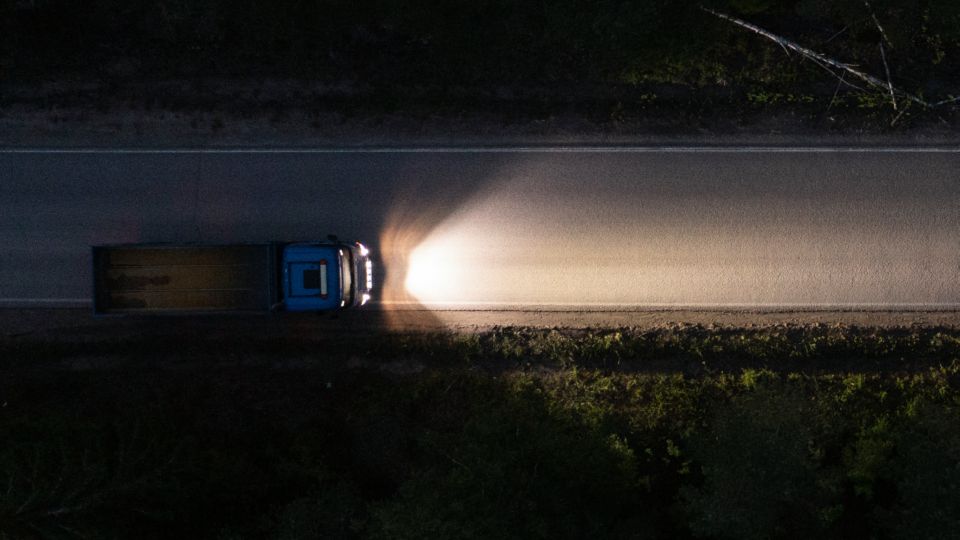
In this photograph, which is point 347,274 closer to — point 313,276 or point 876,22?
point 313,276

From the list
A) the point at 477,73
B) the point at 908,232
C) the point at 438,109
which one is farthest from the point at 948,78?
the point at 438,109

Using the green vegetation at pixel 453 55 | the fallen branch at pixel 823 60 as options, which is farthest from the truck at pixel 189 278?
the fallen branch at pixel 823 60

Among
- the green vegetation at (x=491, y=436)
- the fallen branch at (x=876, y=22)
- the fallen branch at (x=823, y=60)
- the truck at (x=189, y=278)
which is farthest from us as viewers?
the fallen branch at (x=823, y=60)

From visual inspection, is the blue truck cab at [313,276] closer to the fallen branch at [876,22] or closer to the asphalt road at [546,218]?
the asphalt road at [546,218]

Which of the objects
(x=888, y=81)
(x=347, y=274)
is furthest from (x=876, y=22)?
(x=347, y=274)

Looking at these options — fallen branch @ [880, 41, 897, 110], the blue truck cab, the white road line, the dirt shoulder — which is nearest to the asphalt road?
the white road line

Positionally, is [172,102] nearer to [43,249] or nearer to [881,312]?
[43,249]
